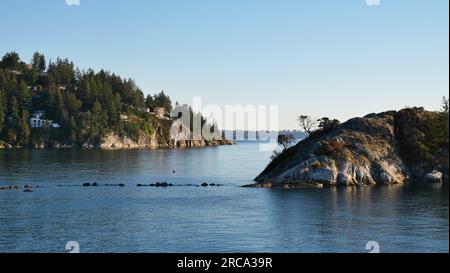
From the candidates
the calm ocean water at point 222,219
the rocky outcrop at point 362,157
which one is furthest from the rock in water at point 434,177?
the calm ocean water at point 222,219

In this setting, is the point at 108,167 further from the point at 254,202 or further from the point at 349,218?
the point at 349,218

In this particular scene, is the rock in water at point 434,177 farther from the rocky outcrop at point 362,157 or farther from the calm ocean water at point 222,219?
the calm ocean water at point 222,219

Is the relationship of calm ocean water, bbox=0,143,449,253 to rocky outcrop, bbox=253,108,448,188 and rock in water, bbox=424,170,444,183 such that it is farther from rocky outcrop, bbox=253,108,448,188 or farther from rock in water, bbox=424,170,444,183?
rock in water, bbox=424,170,444,183

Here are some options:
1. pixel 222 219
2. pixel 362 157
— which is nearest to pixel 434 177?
pixel 362 157

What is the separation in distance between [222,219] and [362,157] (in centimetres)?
4806

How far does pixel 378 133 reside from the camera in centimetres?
11181

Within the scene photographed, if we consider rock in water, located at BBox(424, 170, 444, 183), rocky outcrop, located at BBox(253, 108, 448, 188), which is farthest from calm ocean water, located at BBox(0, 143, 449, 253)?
rock in water, located at BBox(424, 170, 444, 183)

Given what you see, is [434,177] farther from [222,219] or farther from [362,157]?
[222,219]

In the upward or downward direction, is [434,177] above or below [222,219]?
above

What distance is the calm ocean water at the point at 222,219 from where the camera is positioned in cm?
5169

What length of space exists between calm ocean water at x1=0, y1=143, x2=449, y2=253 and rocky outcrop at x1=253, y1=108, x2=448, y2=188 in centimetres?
669

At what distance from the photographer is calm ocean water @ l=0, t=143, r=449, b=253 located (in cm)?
5169

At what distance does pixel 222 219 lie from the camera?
65500 millimetres

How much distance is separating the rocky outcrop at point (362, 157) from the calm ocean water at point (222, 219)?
264 inches
